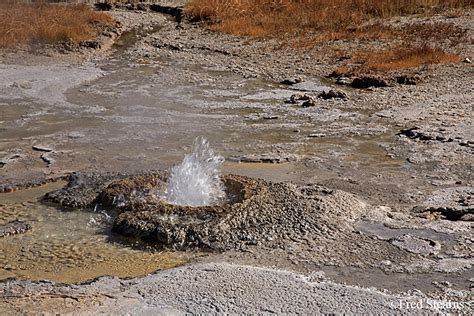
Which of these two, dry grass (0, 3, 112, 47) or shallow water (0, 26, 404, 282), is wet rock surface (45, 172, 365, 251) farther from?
dry grass (0, 3, 112, 47)

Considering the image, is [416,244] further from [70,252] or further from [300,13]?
[300,13]

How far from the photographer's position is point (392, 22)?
16312mm

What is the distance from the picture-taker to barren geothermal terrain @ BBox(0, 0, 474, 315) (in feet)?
13.4

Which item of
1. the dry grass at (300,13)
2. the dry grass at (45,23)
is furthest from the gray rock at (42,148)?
the dry grass at (300,13)

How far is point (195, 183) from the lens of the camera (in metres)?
5.87

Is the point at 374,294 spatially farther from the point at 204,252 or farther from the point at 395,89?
the point at 395,89

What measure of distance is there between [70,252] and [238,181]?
5.71 feet

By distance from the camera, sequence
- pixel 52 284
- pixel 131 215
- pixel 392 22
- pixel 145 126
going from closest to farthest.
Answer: pixel 52 284
pixel 131 215
pixel 145 126
pixel 392 22

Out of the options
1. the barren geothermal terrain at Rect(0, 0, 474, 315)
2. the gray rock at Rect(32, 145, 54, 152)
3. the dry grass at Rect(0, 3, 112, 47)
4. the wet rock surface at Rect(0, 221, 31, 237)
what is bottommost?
the gray rock at Rect(32, 145, 54, 152)

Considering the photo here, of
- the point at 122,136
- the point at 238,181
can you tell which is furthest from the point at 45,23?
the point at 238,181

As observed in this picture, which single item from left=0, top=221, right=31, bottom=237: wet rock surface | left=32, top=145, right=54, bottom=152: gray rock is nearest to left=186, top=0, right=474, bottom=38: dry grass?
left=32, top=145, right=54, bottom=152: gray rock

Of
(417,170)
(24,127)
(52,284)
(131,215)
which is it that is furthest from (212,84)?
(52,284)

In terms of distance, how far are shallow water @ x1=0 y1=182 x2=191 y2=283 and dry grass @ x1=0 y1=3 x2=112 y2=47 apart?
904 centimetres

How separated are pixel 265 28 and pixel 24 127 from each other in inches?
363
